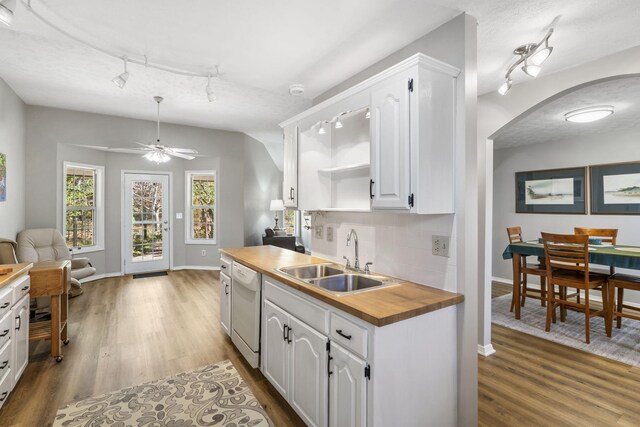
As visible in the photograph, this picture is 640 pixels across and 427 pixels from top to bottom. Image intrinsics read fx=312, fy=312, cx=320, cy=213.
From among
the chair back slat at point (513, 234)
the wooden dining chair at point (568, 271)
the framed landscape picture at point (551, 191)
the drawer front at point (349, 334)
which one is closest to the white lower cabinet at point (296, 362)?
the drawer front at point (349, 334)

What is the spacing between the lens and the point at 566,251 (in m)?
3.49

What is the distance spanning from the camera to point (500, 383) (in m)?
2.50

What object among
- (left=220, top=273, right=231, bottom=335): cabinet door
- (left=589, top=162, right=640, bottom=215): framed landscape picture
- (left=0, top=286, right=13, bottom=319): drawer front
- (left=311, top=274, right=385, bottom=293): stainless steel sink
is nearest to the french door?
(left=220, top=273, right=231, bottom=335): cabinet door

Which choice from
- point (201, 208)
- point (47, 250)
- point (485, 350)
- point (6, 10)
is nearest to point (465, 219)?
point (485, 350)

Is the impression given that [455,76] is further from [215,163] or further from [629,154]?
[215,163]

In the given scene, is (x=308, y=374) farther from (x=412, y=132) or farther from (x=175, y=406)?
(x=412, y=132)

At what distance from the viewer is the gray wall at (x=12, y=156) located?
3.63 m

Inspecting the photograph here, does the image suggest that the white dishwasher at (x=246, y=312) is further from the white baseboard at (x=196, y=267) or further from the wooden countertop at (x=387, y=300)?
the white baseboard at (x=196, y=267)

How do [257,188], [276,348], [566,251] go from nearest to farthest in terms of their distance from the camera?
1. [276,348]
2. [566,251]
3. [257,188]

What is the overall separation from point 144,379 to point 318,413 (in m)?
1.60

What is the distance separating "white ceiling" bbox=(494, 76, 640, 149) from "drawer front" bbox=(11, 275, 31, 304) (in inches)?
170

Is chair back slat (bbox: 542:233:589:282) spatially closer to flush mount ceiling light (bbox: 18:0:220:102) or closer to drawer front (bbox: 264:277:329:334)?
drawer front (bbox: 264:277:329:334)

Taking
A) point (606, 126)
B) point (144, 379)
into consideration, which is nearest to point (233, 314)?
point (144, 379)

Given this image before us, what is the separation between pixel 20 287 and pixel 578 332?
537 cm
